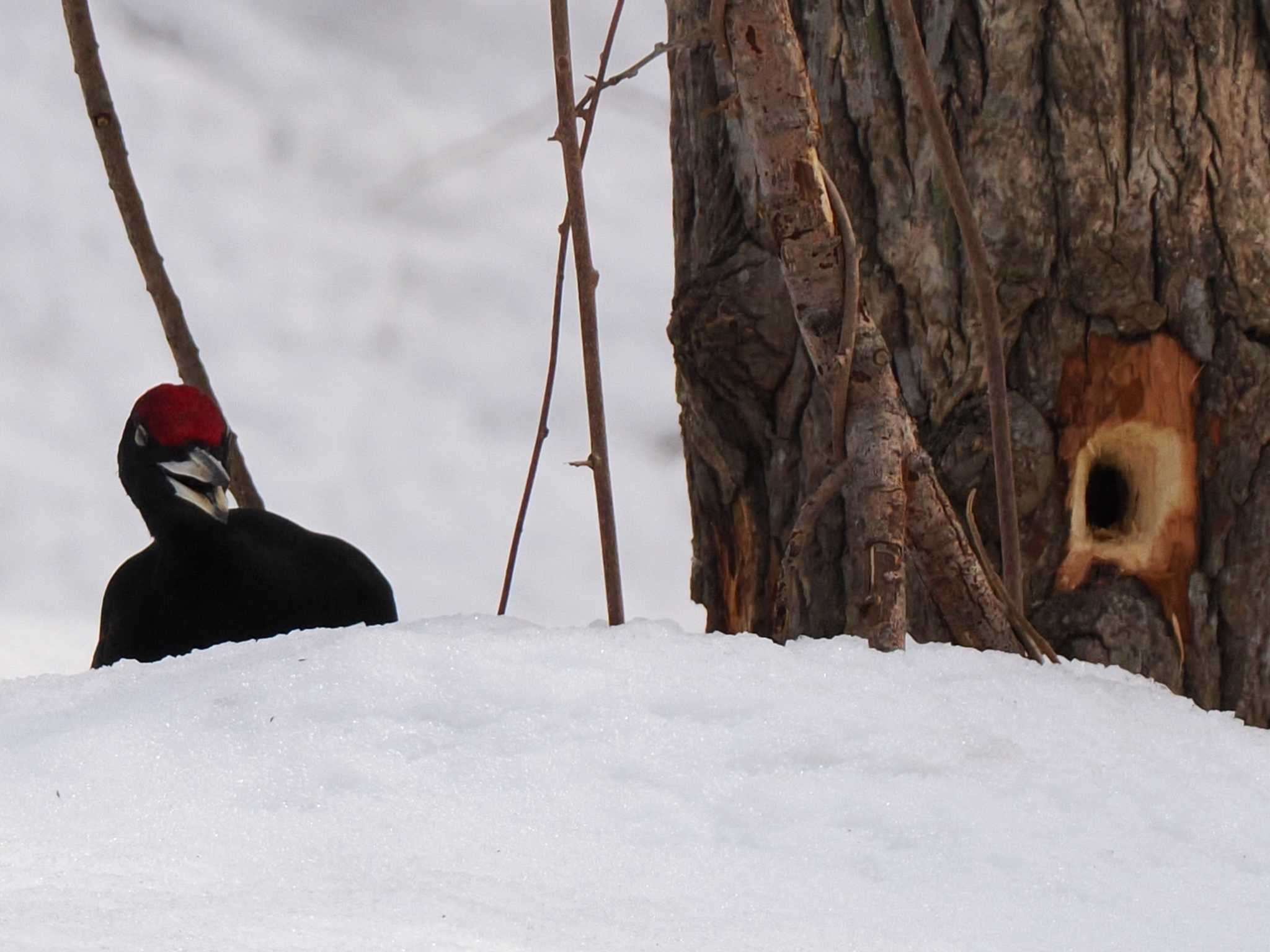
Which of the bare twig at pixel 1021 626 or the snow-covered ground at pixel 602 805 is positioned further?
the bare twig at pixel 1021 626

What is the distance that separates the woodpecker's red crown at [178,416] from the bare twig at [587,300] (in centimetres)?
77

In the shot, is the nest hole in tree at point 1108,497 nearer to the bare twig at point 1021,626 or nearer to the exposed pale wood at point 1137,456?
the exposed pale wood at point 1137,456

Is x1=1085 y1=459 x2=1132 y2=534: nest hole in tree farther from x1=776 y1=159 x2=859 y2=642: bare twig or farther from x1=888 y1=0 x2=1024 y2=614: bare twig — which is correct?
x1=776 y1=159 x2=859 y2=642: bare twig

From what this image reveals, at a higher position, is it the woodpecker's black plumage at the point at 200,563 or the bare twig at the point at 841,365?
the bare twig at the point at 841,365

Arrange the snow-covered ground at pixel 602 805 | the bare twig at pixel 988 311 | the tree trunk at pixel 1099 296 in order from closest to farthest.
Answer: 1. the snow-covered ground at pixel 602 805
2. the bare twig at pixel 988 311
3. the tree trunk at pixel 1099 296

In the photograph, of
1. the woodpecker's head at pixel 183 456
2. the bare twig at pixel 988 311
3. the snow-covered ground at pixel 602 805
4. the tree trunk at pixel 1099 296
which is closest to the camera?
the snow-covered ground at pixel 602 805

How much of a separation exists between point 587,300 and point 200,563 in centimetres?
92

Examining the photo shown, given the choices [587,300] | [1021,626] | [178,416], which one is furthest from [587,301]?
[178,416]

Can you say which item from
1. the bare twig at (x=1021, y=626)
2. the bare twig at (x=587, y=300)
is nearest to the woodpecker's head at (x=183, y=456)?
the bare twig at (x=587, y=300)

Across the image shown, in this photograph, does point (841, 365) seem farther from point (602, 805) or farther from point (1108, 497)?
point (602, 805)

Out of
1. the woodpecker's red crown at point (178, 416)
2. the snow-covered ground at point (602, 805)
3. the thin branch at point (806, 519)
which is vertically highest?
the woodpecker's red crown at point (178, 416)

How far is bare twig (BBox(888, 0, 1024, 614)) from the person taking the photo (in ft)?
5.26

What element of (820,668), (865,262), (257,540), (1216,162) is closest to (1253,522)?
(1216,162)

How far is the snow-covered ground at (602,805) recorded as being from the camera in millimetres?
841
